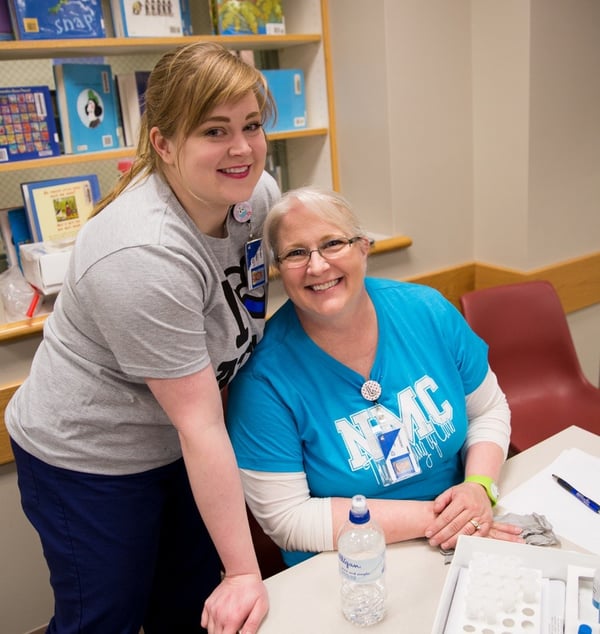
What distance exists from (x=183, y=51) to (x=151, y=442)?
0.81 metres

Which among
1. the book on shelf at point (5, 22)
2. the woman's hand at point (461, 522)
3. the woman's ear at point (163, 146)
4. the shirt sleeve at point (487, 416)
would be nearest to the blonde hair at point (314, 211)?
the woman's ear at point (163, 146)

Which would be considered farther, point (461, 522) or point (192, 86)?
point (461, 522)

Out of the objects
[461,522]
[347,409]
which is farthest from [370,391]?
[461,522]

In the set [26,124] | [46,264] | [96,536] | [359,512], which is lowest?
[96,536]

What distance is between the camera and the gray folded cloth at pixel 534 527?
1.25 m

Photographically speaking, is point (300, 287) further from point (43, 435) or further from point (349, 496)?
point (43, 435)

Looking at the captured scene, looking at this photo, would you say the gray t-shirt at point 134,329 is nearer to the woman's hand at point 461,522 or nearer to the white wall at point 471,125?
the woman's hand at point 461,522

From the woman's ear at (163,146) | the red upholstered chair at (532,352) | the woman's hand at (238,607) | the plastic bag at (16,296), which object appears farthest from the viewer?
the red upholstered chair at (532,352)

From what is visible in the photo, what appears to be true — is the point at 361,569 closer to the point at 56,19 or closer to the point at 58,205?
the point at 58,205

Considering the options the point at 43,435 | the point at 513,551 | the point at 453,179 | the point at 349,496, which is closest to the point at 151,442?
the point at 43,435

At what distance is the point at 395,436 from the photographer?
138cm

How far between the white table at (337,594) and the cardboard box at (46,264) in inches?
50.6

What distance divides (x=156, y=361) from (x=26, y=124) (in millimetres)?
1358

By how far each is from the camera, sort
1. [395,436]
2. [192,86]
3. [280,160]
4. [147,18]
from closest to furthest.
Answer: [192,86]
[395,436]
[147,18]
[280,160]
